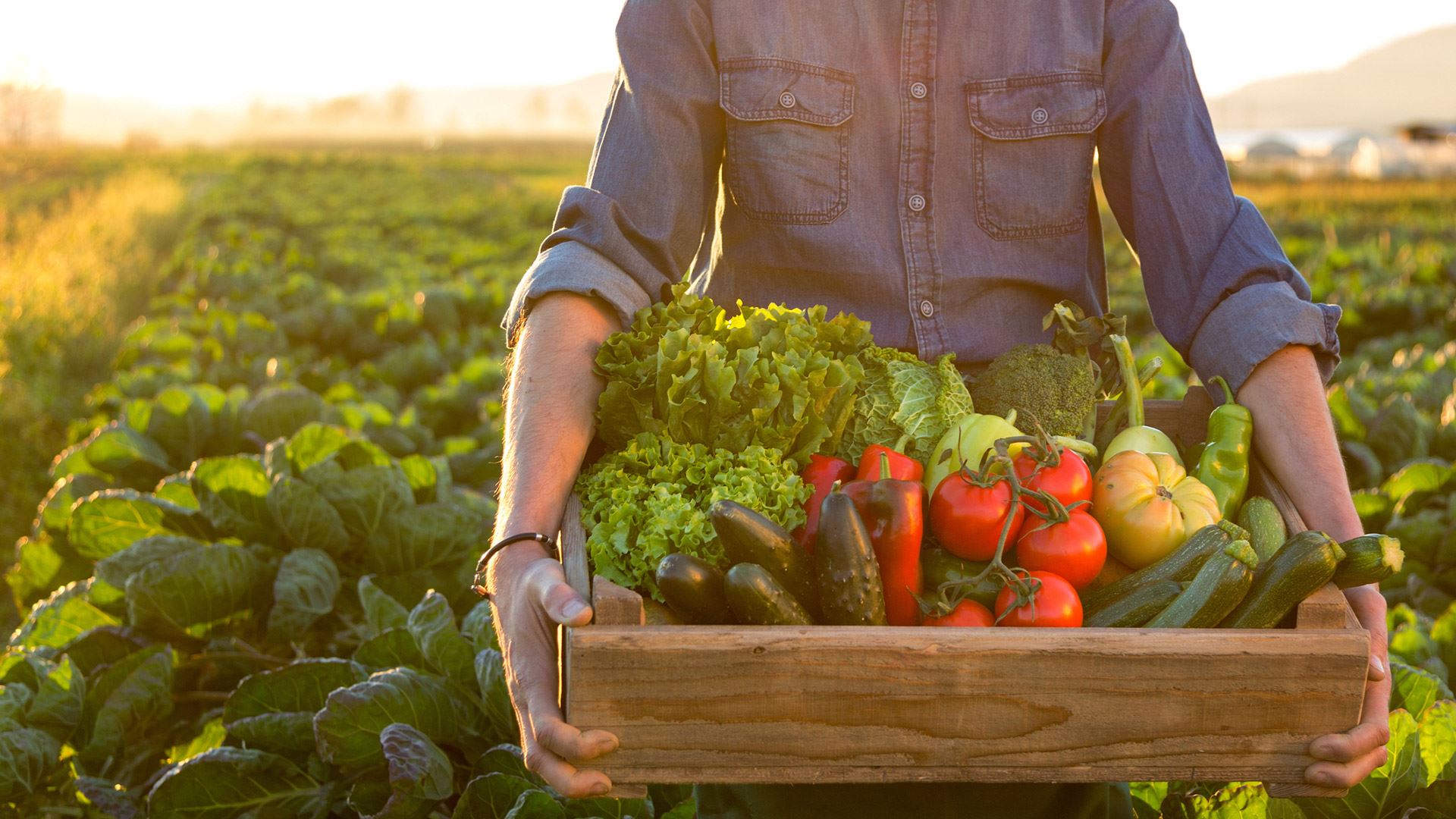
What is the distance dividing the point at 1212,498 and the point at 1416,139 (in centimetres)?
8975

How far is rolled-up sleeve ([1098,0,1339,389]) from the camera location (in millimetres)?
2688

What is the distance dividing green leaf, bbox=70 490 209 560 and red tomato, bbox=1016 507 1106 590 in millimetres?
3855

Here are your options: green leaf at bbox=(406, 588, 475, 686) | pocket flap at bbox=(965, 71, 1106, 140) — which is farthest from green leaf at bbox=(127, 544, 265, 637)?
pocket flap at bbox=(965, 71, 1106, 140)

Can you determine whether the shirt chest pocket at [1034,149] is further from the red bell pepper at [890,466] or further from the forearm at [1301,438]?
the red bell pepper at [890,466]

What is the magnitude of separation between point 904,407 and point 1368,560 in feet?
2.91

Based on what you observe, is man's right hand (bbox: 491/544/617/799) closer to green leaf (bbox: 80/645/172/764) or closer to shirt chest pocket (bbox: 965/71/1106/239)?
shirt chest pocket (bbox: 965/71/1106/239)

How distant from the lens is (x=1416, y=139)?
79.8 meters

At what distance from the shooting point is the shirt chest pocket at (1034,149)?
114 inches

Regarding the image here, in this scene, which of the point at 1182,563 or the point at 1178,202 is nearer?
the point at 1182,563

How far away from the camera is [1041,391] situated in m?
2.62

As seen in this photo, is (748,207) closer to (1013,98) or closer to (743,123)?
(743,123)

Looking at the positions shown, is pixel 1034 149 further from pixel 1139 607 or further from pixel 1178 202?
pixel 1139 607

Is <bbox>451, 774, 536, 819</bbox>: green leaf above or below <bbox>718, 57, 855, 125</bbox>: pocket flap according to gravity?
below

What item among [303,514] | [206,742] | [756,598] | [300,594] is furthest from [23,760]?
[756,598]
